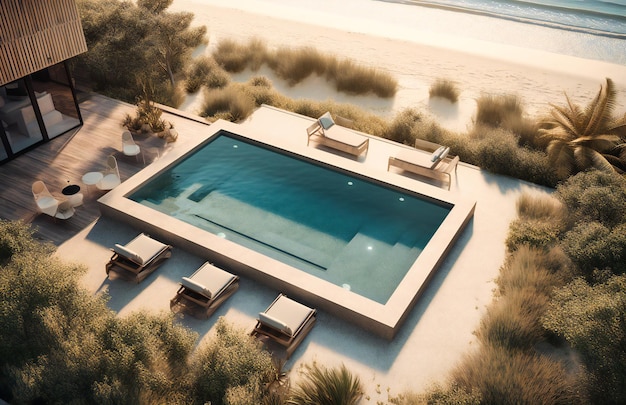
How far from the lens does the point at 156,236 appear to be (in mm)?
10625

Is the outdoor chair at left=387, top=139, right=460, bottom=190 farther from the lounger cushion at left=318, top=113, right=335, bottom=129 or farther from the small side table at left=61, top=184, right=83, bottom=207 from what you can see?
the small side table at left=61, top=184, right=83, bottom=207

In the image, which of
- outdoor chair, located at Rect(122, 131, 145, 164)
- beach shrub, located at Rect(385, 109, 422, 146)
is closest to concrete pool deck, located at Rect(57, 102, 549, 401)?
outdoor chair, located at Rect(122, 131, 145, 164)

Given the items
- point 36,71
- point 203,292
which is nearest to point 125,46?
point 36,71

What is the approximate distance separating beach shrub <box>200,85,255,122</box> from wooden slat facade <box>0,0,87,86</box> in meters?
3.85

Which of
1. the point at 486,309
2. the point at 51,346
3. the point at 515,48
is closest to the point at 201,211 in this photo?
the point at 51,346

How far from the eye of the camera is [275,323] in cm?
827

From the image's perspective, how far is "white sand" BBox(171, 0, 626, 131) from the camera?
1733cm

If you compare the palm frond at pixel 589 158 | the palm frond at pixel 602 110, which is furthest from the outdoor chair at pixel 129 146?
the palm frond at pixel 602 110

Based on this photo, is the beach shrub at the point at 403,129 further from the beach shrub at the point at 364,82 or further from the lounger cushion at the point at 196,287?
the lounger cushion at the point at 196,287

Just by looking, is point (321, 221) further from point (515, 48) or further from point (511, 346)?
point (515, 48)

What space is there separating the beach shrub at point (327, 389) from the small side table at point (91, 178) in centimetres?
693

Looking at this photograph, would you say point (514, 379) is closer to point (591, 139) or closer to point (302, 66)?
point (591, 139)

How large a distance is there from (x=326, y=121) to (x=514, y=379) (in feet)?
27.8

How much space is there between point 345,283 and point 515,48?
1814 centimetres
